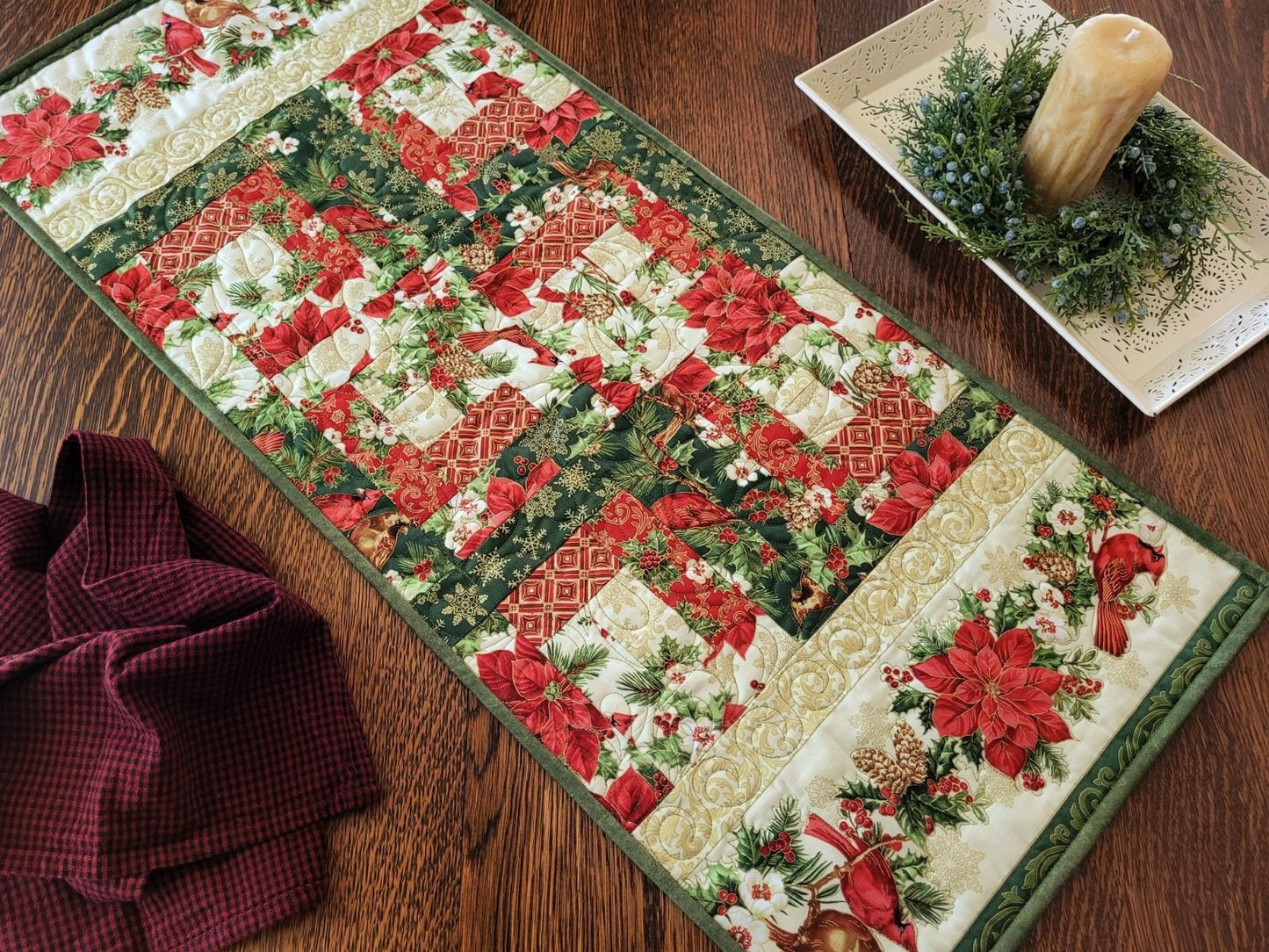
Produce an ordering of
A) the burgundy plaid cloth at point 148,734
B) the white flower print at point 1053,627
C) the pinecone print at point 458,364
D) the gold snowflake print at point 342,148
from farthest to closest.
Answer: the gold snowflake print at point 342,148, the pinecone print at point 458,364, the white flower print at point 1053,627, the burgundy plaid cloth at point 148,734

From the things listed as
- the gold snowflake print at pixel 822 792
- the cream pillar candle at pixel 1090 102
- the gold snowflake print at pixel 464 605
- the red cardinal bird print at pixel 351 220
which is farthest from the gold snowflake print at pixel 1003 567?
the red cardinal bird print at pixel 351 220

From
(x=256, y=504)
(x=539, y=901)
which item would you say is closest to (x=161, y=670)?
(x=256, y=504)

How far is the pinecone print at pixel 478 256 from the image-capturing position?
0.94 m

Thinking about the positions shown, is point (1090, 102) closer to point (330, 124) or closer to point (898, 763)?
point (898, 763)

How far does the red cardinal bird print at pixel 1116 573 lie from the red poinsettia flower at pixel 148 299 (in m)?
0.86

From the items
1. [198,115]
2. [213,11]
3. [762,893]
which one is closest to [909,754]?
[762,893]

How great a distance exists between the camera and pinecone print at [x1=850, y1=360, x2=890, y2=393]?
887 mm

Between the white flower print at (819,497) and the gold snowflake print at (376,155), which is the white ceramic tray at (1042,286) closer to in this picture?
the white flower print at (819,497)

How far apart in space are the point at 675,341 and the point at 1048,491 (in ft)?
1.18

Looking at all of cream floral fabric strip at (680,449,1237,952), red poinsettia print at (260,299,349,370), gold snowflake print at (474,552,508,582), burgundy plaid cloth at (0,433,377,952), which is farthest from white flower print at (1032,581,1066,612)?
red poinsettia print at (260,299,349,370)

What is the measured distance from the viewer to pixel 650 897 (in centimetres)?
73

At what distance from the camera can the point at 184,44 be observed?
1.05m

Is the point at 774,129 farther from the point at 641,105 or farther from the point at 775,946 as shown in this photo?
the point at 775,946

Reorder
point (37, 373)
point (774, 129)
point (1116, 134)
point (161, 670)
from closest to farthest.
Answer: point (161, 670), point (1116, 134), point (37, 373), point (774, 129)
